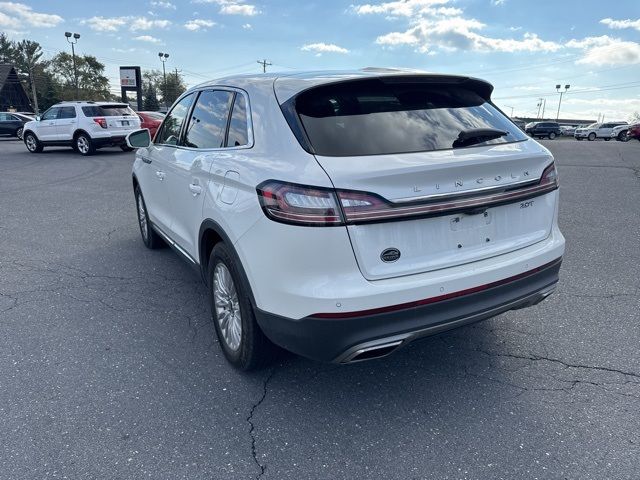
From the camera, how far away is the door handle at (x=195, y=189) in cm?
321

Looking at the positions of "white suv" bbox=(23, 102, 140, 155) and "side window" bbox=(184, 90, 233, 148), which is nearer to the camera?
"side window" bbox=(184, 90, 233, 148)

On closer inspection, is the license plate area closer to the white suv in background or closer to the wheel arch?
the wheel arch

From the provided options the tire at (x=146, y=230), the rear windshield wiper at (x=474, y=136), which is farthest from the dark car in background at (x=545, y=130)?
the rear windshield wiper at (x=474, y=136)

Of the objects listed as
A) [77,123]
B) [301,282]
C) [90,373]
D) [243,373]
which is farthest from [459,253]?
[77,123]

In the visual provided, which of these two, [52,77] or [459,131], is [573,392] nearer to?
[459,131]

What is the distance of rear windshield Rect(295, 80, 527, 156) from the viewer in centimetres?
240

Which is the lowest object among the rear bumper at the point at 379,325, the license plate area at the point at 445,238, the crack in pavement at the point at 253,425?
the crack in pavement at the point at 253,425

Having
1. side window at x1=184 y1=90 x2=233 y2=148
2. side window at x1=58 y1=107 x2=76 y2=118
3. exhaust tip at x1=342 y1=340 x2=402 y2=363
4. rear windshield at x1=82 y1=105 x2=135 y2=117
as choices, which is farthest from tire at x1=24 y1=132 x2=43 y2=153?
exhaust tip at x1=342 y1=340 x2=402 y2=363

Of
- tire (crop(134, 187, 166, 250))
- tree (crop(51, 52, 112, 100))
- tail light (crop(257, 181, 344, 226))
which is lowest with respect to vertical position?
tire (crop(134, 187, 166, 250))

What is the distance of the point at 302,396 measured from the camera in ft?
9.14

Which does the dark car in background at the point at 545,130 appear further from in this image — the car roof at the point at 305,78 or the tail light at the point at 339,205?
the tail light at the point at 339,205

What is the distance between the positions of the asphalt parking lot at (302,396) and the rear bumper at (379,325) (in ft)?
1.64

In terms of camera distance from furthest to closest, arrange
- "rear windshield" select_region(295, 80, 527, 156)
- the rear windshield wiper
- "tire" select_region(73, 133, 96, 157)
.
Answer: "tire" select_region(73, 133, 96, 157), the rear windshield wiper, "rear windshield" select_region(295, 80, 527, 156)

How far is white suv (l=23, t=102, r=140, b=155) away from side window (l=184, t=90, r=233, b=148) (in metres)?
13.6
